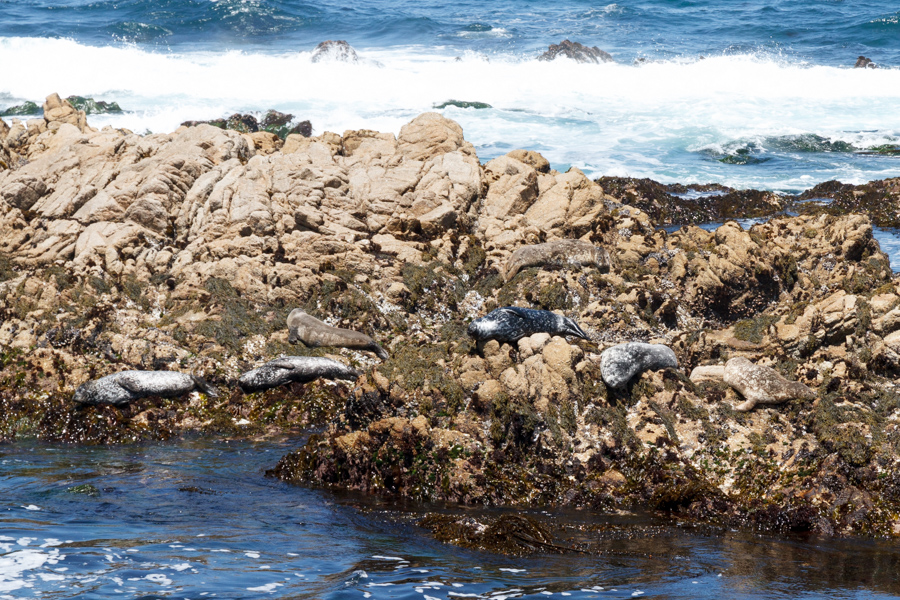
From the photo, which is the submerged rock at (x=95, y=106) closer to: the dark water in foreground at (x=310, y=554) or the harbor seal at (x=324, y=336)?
the harbor seal at (x=324, y=336)

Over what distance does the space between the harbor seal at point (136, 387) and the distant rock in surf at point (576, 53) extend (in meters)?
32.0

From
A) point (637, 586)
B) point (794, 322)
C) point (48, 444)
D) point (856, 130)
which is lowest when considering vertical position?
point (48, 444)

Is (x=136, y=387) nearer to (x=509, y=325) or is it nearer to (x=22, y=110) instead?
(x=509, y=325)

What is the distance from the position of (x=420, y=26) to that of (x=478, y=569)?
144ft

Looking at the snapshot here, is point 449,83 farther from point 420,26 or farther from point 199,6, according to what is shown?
point 199,6

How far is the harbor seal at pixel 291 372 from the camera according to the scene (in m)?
11.7

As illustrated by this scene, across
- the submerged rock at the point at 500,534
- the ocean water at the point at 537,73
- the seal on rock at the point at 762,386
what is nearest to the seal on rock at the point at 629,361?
the seal on rock at the point at 762,386

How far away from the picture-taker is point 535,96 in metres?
34.7

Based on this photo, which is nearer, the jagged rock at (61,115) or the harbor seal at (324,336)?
the harbor seal at (324,336)

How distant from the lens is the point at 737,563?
7.21 m

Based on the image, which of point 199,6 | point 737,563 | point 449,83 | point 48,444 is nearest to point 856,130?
point 449,83

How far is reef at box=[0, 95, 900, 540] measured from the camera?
8828mm

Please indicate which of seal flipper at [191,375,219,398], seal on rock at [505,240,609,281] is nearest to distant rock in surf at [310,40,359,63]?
seal on rock at [505,240,609,281]

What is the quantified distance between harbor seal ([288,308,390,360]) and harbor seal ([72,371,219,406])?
1647 millimetres
